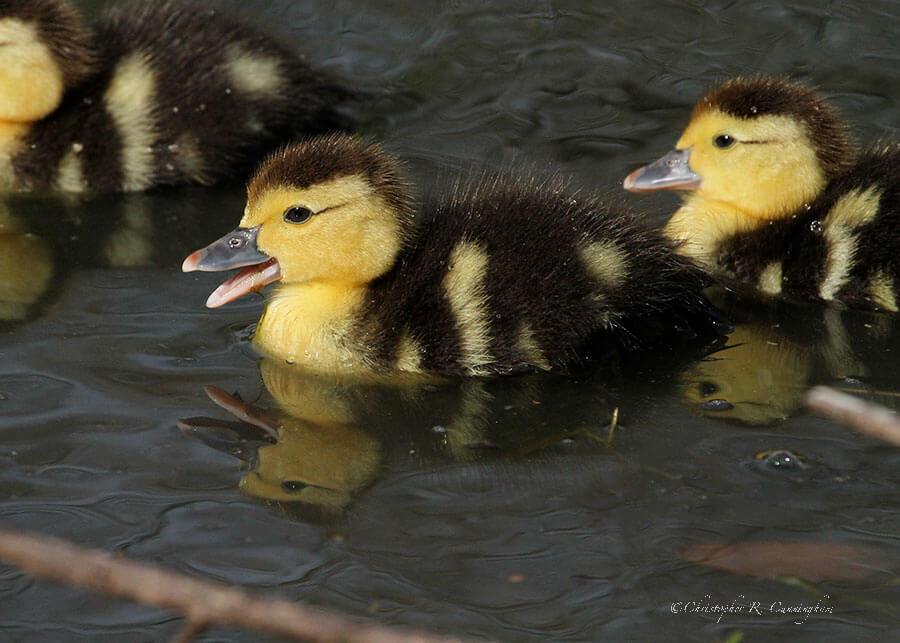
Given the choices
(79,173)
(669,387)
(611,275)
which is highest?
(611,275)

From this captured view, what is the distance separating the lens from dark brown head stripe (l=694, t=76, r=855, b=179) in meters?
3.54

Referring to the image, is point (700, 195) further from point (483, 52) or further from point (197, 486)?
point (197, 486)

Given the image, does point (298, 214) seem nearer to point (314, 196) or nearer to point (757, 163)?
point (314, 196)

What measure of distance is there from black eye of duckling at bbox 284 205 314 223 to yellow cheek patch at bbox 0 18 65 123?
1391 millimetres

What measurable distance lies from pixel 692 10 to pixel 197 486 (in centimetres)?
330

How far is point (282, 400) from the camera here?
120 inches

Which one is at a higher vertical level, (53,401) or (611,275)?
(611,275)

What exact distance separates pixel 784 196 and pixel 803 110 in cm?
24

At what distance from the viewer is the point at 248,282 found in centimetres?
323

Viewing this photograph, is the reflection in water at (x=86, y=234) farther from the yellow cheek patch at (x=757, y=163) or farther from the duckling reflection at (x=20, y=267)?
the yellow cheek patch at (x=757, y=163)

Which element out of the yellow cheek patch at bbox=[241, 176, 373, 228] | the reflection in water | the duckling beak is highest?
the yellow cheek patch at bbox=[241, 176, 373, 228]

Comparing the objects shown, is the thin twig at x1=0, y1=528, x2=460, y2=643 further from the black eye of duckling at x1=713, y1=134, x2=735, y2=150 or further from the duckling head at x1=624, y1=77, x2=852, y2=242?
the black eye of duckling at x1=713, y1=134, x2=735, y2=150

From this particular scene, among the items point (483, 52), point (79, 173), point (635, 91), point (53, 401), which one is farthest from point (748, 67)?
point (53, 401)

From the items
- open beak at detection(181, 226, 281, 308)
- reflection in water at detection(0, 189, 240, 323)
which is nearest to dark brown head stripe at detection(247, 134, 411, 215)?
open beak at detection(181, 226, 281, 308)
